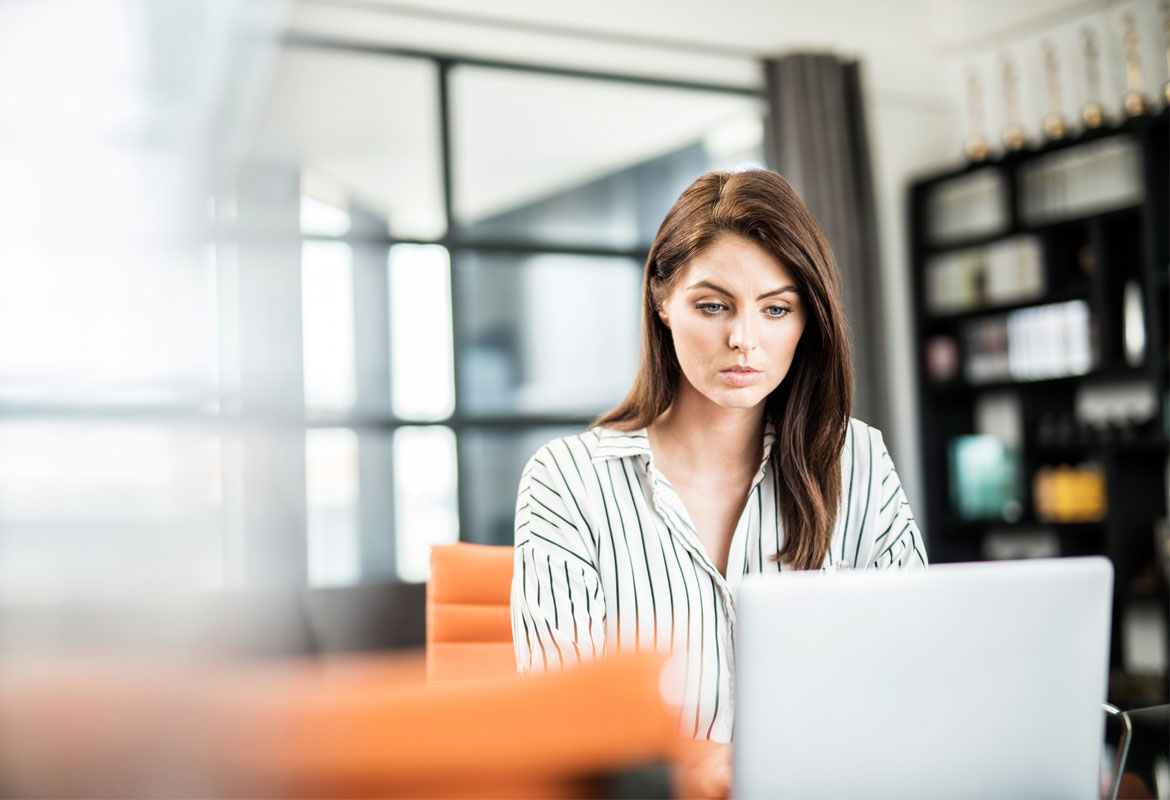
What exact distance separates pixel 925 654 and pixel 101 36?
2.07 ft

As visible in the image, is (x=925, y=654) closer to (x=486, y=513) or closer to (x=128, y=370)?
(x=128, y=370)

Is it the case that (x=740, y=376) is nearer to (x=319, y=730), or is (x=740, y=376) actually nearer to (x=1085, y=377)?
(x=319, y=730)

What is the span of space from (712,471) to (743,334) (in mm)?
217

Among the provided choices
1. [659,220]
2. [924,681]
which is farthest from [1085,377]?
[924,681]

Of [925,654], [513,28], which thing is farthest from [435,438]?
[925,654]

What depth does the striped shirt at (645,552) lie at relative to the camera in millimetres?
1201

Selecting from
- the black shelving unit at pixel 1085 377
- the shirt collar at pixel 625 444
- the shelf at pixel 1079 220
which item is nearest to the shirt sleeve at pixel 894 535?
the shirt collar at pixel 625 444

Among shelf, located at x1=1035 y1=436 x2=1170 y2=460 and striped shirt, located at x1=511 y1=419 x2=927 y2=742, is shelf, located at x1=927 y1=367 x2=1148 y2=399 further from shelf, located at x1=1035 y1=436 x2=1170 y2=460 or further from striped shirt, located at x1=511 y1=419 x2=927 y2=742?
striped shirt, located at x1=511 y1=419 x2=927 y2=742

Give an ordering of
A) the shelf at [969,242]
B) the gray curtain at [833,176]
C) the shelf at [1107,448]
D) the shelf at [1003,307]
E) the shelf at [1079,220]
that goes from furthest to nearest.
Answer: the gray curtain at [833,176], the shelf at [969,242], the shelf at [1003,307], the shelf at [1079,220], the shelf at [1107,448]

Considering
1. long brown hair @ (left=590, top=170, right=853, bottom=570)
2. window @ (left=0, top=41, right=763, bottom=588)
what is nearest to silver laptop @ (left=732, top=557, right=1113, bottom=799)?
long brown hair @ (left=590, top=170, right=853, bottom=570)

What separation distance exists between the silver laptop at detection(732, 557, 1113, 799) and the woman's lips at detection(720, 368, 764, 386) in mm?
545

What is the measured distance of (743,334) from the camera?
125 centimetres

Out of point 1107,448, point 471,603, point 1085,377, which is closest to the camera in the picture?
point 471,603

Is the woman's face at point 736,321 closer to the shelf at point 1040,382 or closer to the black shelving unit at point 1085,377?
the black shelving unit at point 1085,377
